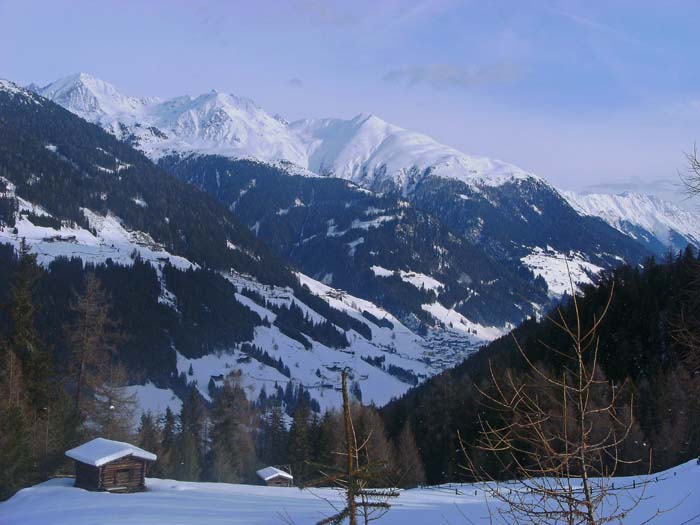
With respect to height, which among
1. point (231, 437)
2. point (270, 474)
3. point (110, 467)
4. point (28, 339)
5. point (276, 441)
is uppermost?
point (28, 339)

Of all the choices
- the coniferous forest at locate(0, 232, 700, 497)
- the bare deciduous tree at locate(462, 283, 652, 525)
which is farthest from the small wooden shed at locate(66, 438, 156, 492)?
the bare deciduous tree at locate(462, 283, 652, 525)

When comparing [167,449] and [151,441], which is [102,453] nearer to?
[151,441]

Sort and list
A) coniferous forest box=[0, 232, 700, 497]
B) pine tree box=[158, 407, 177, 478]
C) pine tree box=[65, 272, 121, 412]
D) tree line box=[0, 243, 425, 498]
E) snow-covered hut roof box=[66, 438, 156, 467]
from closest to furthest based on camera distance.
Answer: snow-covered hut roof box=[66, 438, 156, 467] < tree line box=[0, 243, 425, 498] < coniferous forest box=[0, 232, 700, 497] < pine tree box=[65, 272, 121, 412] < pine tree box=[158, 407, 177, 478]

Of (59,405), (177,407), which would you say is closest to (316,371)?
(177,407)

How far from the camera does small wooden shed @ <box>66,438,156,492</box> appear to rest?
3344 cm

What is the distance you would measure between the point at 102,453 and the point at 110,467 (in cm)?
83

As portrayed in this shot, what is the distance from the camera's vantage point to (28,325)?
4247cm

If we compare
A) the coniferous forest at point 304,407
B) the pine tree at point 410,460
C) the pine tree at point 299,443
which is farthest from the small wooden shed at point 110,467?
the pine tree at point 299,443

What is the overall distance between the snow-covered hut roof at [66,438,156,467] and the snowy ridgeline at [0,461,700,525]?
1582mm

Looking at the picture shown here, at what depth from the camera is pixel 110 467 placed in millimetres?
33688

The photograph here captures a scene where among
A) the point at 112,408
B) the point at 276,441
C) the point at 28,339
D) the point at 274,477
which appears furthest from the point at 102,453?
the point at 276,441

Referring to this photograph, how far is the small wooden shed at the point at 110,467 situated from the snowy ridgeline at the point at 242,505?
0.86 m

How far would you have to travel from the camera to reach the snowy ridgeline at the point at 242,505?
19.5 meters

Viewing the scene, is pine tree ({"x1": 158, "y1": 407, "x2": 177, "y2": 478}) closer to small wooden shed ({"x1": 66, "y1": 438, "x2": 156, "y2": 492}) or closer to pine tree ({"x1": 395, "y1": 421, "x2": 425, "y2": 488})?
small wooden shed ({"x1": 66, "y1": 438, "x2": 156, "y2": 492})
